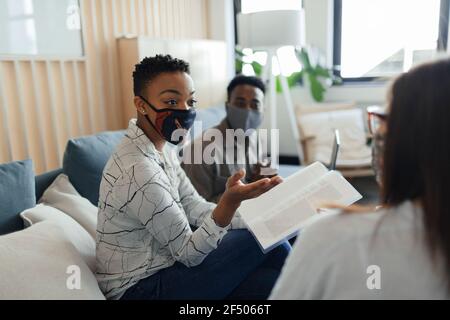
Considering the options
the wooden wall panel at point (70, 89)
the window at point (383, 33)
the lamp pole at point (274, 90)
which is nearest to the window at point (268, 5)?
the window at point (383, 33)

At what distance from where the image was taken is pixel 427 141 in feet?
1.86

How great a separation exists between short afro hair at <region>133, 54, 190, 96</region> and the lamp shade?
6.47 feet

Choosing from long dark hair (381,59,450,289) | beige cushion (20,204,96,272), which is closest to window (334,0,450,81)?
beige cushion (20,204,96,272)

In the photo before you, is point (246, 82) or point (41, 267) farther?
point (246, 82)

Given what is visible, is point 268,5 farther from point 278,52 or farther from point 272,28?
point 272,28

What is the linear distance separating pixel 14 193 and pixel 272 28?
7.59 feet

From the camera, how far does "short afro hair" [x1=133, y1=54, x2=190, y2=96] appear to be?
1.23 m

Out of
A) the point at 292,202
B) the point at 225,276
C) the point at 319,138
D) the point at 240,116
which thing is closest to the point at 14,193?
the point at 225,276

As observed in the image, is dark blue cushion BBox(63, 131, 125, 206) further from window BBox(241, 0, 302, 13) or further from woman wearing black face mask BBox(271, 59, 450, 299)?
window BBox(241, 0, 302, 13)

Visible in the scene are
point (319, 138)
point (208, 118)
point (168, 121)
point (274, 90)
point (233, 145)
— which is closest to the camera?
point (168, 121)

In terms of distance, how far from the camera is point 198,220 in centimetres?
143

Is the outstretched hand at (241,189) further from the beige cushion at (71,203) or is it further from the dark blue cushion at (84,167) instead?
the dark blue cushion at (84,167)
